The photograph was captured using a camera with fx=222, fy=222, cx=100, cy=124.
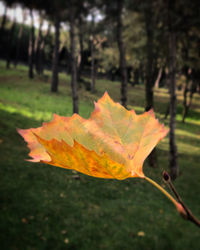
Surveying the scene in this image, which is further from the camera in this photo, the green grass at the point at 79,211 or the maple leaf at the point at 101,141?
the green grass at the point at 79,211

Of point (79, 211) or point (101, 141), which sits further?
point (79, 211)

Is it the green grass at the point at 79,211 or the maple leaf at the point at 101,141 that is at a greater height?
the maple leaf at the point at 101,141

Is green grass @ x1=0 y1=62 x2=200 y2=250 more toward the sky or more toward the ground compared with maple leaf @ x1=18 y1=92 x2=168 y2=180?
more toward the ground

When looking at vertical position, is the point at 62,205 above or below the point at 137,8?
below

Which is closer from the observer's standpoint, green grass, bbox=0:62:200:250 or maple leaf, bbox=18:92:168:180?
maple leaf, bbox=18:92:168:180

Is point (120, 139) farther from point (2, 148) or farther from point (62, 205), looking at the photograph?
point (2, 148)

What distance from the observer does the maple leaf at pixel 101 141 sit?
0.30m

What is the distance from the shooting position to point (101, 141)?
0.36 meters

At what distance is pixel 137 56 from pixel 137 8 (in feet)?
21.6

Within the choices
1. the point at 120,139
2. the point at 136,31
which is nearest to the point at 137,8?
the point at 136,31

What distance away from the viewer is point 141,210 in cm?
571

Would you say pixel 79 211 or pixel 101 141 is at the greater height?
pixel 101 141

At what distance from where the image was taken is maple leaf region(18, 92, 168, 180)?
0.99ft

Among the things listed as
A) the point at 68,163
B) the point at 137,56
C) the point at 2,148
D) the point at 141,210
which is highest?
the point at 137,56
